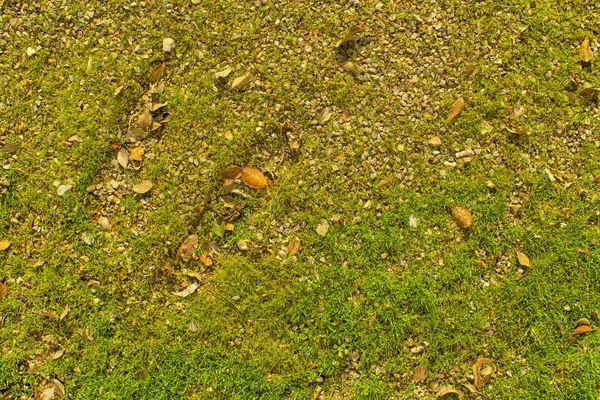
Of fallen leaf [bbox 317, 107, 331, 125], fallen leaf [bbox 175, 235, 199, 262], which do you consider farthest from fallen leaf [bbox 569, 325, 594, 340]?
fallen leaf [bbox 175, 235, 199, 262]

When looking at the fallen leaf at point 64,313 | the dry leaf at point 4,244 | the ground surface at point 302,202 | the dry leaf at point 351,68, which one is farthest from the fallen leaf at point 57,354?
the dry leaf at point 351,68

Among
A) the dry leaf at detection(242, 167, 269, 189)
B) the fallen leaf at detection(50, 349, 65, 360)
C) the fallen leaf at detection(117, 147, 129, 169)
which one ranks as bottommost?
the fallen leaf at detection(50, 349, 65, 360)

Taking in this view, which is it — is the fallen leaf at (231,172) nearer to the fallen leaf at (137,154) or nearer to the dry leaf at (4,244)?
the fallen leaf at (137,154)

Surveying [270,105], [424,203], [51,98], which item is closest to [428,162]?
[424,203]

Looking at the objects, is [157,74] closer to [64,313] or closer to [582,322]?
[64,313]

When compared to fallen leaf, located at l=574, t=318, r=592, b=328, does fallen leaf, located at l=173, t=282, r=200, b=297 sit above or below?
above

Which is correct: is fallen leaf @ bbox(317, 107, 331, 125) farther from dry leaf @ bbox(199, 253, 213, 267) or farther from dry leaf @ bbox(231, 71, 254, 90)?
dry leaf @ bbox(199, 253, 213, 267)

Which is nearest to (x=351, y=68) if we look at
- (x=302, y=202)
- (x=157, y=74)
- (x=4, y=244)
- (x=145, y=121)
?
(x=302, y=202)
